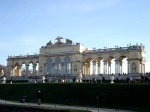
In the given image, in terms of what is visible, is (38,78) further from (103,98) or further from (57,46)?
(103,98)

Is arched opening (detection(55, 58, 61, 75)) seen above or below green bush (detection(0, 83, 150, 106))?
above

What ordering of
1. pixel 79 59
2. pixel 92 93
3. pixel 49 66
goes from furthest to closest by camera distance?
pixel 49 66
pixel 79 59
pixel 92 93

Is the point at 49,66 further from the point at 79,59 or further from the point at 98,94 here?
the point at 98,94

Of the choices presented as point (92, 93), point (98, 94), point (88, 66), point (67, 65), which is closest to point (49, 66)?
point (67, 65)

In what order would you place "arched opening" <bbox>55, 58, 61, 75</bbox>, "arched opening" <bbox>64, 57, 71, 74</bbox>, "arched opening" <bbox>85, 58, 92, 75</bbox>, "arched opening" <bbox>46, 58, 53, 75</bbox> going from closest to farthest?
"arched opening" <bbox>85, 58, 92, 75</bbox> < "arched opening" <bbox>64, 57, 71, 74</bbox> < "arched opening" <bbox>55, 58, 61, 75</bbox> < "arched opening" <bbox>46, 58, 53, 75</bbox>

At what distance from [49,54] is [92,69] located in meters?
14.2

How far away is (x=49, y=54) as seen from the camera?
7719 cm

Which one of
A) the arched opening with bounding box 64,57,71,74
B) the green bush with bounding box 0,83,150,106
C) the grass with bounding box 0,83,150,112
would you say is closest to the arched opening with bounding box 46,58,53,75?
the arched opening with bounding box 64,57,71,74

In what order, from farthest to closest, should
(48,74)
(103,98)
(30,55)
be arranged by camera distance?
1. (30,55)
2. (48,74)
3. (103,98)

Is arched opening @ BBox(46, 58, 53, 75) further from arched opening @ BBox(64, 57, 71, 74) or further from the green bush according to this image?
the green bush

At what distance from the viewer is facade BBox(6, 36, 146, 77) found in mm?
64312

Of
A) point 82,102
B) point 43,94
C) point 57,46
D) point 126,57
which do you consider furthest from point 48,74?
point 82,102

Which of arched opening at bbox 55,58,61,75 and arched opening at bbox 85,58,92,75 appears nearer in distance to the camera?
arched opening at bbox 85,58,92,75

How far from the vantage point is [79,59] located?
237 ft
